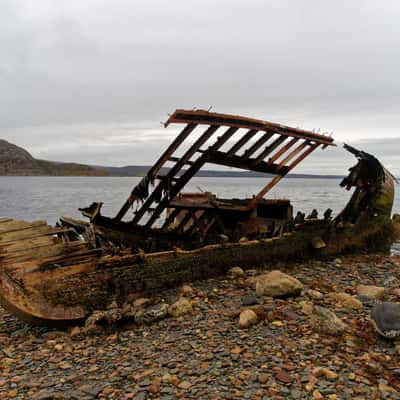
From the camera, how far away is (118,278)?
6852mm

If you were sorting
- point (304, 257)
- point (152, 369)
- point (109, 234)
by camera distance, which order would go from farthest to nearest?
1. point (304, 257)
2. point (109, 234)
3. point (152, 369)

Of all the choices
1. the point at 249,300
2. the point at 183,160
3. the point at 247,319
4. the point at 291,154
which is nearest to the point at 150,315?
the point at 247,319

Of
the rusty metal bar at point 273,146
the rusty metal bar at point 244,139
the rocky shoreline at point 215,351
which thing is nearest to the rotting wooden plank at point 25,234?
the rocky shoreline at point 215,351

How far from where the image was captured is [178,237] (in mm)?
10227

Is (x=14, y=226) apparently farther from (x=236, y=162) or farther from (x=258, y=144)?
(x=258, y=144)

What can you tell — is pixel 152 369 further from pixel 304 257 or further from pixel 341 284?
pixel 304 257

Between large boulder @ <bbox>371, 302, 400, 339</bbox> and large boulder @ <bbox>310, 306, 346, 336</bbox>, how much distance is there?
0.45 meters

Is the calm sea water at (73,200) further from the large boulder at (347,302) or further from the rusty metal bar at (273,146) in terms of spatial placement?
the large boulder at (347,302)

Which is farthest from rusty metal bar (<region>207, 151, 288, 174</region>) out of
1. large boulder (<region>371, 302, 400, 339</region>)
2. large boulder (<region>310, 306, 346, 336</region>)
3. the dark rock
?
large boulder (<region>371, 302, 400, 339</region>)

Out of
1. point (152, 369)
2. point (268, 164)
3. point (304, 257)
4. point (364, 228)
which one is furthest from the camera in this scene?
point (364, 228)

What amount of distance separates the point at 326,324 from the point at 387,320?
804mm

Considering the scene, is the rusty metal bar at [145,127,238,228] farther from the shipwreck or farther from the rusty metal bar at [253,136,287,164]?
the rusty metal bar at [253,136,287,164]

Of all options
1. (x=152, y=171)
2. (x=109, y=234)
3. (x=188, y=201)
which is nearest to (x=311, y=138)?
(x=188, y=201)

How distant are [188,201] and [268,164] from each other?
91.4 inches
